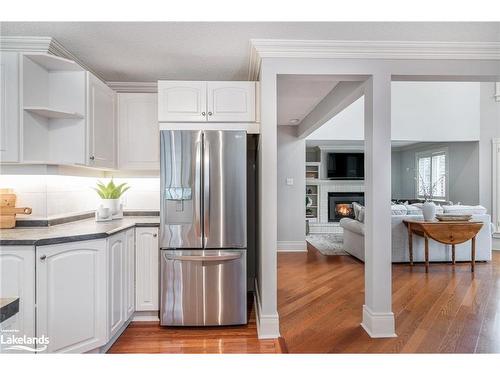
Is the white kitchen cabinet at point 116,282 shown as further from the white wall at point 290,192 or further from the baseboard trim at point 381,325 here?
the white wall at point 290,192

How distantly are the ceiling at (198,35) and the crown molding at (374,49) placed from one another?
6cm

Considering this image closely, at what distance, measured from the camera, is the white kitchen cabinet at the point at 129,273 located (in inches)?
100.0

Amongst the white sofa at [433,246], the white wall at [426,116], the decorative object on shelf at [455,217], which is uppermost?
the white wall at [426,116]

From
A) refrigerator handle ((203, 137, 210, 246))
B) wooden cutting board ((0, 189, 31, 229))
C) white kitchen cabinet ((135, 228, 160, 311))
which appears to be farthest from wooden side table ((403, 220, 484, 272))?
wooden cutting board ((0, 189, 31, 229))

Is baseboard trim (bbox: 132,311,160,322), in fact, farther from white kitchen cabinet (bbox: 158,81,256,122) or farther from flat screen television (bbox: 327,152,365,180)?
flat screen television (bbox: 327,152,365,180)

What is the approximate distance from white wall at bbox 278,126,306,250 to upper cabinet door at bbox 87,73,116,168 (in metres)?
3.40

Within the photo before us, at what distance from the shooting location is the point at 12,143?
7.32ft

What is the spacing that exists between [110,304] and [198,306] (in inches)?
27.3

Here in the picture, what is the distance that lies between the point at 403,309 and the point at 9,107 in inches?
149

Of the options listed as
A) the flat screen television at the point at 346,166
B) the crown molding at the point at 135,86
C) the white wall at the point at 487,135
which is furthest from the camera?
the flat screen television at the point at 346,166

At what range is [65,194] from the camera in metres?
2.80

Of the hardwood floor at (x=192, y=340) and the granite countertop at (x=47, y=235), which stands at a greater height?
the granite countertop at (x=47, y=235)

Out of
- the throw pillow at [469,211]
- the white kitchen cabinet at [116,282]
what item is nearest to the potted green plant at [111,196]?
the white kitchen cabinet at [116,282]

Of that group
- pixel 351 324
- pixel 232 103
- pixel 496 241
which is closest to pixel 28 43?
pixel 232 103
